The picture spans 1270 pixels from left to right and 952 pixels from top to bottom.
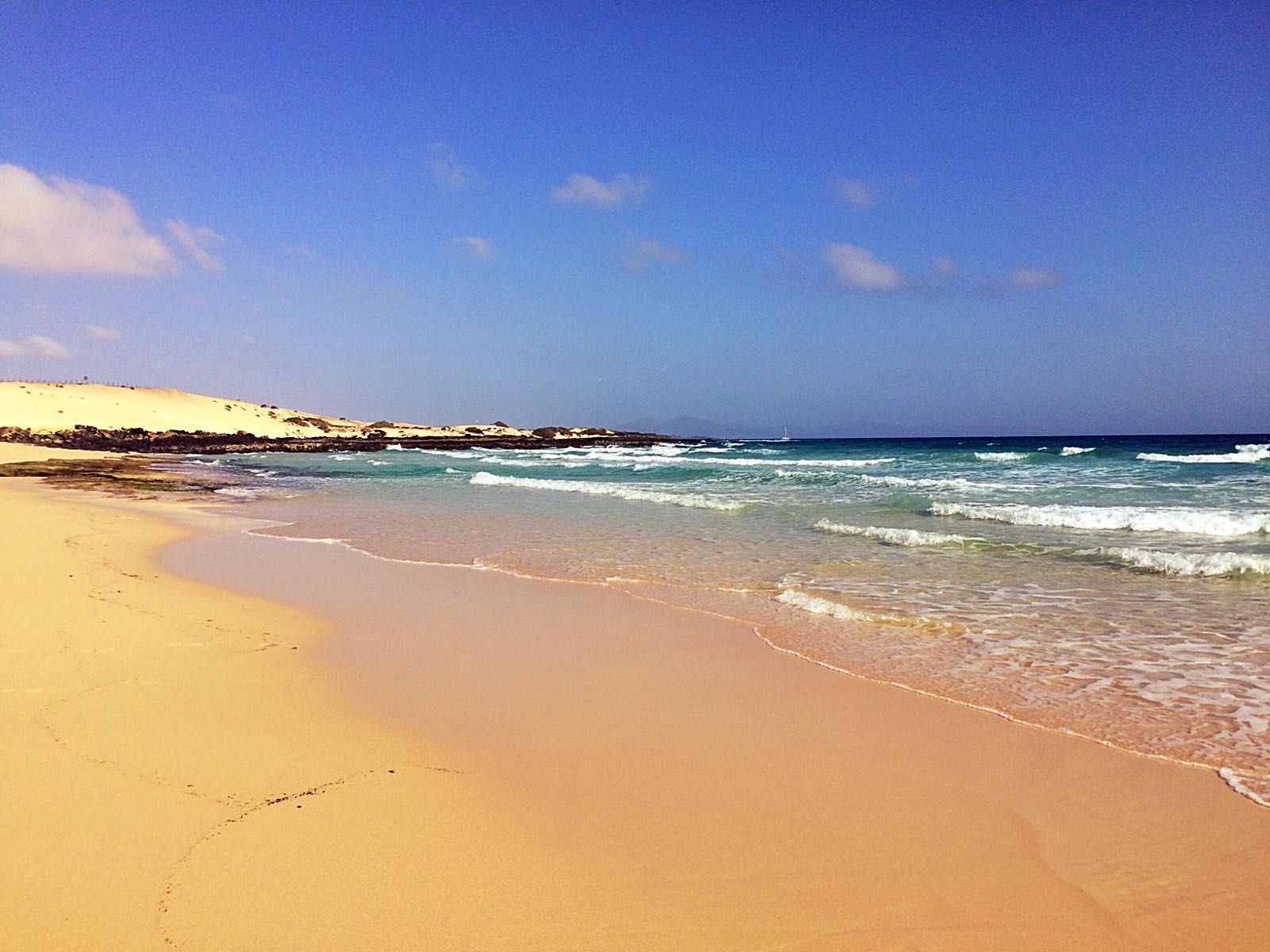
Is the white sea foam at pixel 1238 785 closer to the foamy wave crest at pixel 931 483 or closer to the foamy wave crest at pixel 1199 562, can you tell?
the foamy wave crest at pixel 1199 562

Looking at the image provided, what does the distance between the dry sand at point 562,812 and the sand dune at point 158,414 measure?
61.7m

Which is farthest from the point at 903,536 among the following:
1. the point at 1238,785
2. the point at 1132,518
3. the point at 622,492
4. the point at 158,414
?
the point at 158,414

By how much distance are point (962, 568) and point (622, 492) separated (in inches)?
513

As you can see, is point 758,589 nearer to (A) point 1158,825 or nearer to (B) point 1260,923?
(A) point 1158,825

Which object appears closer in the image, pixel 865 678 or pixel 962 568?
pixel 865 678

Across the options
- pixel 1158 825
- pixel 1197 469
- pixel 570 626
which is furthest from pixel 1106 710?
pixel 1197 469

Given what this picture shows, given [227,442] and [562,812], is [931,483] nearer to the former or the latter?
[562,812]

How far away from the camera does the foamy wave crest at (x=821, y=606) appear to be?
684 centimetres

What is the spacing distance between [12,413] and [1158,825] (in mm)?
72626

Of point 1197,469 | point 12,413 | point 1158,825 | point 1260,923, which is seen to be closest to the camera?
point 1260,923

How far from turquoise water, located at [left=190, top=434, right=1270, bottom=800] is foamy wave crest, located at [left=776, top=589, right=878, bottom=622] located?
3cm

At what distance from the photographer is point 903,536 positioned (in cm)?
1162

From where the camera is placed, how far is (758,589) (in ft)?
26.7

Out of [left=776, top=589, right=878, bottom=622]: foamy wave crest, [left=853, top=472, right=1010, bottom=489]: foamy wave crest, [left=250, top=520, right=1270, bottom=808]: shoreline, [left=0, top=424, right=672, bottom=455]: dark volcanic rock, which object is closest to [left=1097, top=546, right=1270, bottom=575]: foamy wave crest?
[left=776, top=589, right=878, bottom=622]: foamy wave crest
